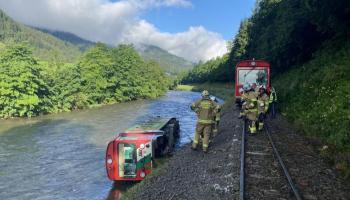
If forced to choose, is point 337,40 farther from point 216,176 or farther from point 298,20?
point 216,176

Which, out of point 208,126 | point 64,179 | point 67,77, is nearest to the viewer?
point 208,126

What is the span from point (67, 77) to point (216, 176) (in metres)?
56.4

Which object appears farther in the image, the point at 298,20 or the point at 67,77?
the point at 67,77

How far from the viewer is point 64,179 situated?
21.0 meters

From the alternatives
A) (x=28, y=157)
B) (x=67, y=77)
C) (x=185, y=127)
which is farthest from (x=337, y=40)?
(x=67, y=77)

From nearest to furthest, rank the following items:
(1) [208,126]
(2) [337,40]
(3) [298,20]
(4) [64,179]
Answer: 1. (1) [208,126]
2. (4) [64,179]
3. (2) [337,40]
4. (3) [298,20]

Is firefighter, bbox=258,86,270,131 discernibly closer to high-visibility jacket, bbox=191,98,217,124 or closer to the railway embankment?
the railway embankment

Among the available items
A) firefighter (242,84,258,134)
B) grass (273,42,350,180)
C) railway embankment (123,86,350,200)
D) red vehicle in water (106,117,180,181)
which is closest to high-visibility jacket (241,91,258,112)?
firefighter (242,84,258,134)

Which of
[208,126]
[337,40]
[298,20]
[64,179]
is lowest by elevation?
[64,179]

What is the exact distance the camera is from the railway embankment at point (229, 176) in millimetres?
11320

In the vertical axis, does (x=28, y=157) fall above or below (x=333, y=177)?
below

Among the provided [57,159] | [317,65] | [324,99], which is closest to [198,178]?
[324,99]

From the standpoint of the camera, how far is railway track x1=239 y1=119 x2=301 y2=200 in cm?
1078

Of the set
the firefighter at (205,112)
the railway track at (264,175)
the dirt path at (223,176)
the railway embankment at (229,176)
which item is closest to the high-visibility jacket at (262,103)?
the dirt path at (223,176)
